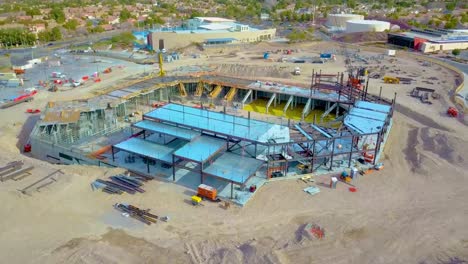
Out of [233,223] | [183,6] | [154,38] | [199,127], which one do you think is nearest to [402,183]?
[233,223]


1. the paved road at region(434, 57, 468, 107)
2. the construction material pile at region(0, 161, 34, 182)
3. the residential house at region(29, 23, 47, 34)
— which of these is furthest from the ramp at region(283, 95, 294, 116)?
the residential house at region(29, 23, 47, 34)

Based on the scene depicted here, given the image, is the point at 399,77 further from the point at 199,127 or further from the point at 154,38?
the point at 154,38

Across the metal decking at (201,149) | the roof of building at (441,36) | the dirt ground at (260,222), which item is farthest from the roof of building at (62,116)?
the roof of building at (441,36)

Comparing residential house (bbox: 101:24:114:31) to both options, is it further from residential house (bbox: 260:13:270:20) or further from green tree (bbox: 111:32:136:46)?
residential house (bbox: 260:13:270:20)

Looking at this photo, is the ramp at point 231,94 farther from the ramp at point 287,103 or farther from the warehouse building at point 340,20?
the warehouse building at point 340,20

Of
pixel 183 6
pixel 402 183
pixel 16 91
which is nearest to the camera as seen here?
pixel 402 183
